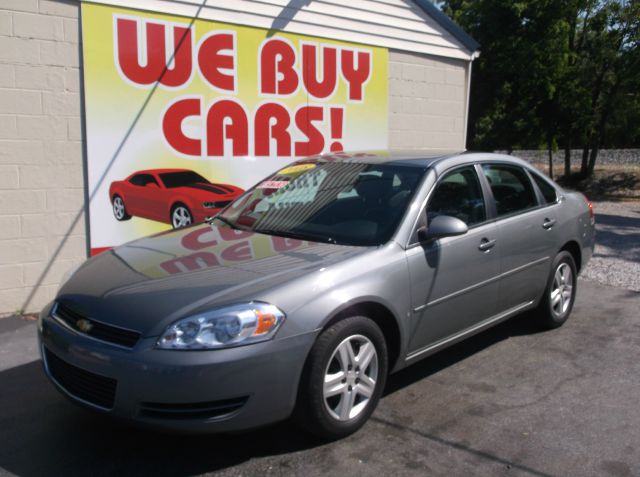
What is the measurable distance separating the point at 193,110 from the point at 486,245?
13.1ft

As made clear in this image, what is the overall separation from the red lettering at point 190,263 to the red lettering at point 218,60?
399cm

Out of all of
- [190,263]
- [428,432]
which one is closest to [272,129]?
[190,263]

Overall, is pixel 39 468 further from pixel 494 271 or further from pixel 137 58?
pixel 137 58

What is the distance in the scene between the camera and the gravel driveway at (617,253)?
312 inches

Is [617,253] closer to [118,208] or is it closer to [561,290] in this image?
[561,290]

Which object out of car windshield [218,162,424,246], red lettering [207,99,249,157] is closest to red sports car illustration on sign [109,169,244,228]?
red lettering [207,99,249,157]

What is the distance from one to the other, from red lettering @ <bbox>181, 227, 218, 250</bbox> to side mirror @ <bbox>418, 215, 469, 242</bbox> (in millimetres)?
1319

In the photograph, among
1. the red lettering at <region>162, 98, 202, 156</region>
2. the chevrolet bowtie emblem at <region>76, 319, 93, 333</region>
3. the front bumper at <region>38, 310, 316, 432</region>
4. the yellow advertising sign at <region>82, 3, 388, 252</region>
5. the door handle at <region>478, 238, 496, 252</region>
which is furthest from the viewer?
the red lettering at <region>162, 98, 202, 156</region>

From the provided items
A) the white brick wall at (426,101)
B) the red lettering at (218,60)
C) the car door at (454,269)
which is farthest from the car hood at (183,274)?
the white brick wall at (426,101)

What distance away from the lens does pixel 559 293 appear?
577 cm

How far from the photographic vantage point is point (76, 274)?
13.2 feet

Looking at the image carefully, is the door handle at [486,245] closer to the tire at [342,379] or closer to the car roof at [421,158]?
the car roof at [421,158]

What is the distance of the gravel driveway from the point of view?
26.0 ft

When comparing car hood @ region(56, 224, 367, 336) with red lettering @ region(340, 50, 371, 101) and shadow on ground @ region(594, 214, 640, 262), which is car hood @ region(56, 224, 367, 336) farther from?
shadow on ground @ region(594, 214, 640, 262)
